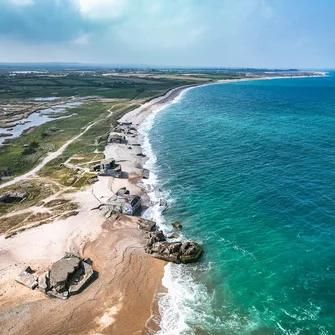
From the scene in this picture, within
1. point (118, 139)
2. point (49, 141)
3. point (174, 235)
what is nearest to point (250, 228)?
point (174, 235)

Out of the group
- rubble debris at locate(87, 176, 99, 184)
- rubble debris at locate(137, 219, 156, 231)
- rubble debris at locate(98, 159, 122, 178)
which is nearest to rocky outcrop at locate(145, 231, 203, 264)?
rubble debris at locate(137, 219, 156, 231)

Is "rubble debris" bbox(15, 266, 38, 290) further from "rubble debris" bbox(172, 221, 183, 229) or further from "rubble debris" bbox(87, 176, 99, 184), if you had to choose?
A: "rubble debris" bbox(87, 176, 99, 184)

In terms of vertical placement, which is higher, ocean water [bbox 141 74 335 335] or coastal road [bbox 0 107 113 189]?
ocean water [bbox 141 74 335 335]

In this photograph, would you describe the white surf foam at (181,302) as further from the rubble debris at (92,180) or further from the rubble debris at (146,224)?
the rubble debris at (92,180)

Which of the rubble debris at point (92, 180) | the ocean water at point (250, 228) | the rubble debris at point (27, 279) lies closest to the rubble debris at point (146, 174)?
the ocean water at point (250, 228)

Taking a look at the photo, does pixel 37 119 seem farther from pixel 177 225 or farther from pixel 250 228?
pixel 250 228

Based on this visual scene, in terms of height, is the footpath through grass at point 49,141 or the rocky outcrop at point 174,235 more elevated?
the rocky outcrop at point 174,235
